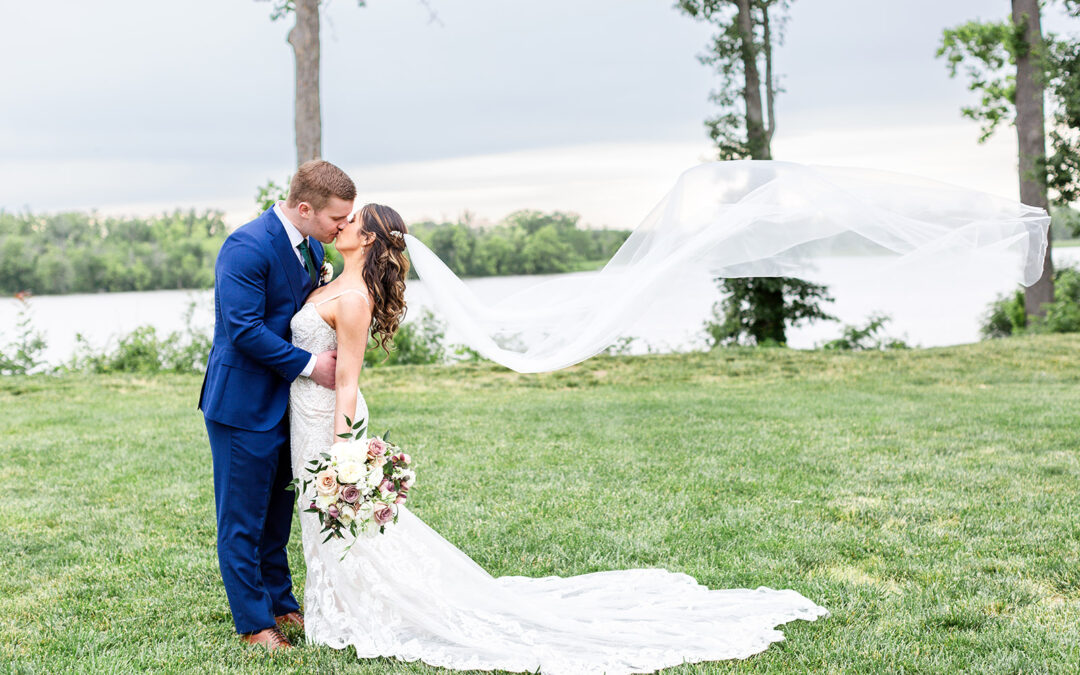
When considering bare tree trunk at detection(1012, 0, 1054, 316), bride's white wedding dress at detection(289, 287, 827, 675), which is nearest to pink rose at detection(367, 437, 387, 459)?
bride's white wedding dress at detection(289, 287, 827, 675)

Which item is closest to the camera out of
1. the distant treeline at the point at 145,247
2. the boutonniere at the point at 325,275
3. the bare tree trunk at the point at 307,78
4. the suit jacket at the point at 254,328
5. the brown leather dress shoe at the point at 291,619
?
the suit jacket at the point at 254,328

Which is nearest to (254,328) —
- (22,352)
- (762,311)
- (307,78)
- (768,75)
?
(307,78)

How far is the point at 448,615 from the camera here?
4.02m

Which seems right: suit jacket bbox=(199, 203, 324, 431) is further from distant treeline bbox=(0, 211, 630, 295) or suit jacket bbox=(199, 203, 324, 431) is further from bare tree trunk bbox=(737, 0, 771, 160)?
bare tree trunk bbox=(737, 0, 771, 160)

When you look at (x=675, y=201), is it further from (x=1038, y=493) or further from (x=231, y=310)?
(x=1038, y=493)

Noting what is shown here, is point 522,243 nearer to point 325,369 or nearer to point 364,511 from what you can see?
point 325,369

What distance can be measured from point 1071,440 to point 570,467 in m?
4.43

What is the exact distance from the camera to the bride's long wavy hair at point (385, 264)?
12.8ft

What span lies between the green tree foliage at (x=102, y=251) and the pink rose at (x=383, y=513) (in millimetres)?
14277

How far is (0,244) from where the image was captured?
707 inches

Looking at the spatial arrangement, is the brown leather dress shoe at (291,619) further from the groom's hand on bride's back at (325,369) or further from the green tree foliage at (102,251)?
the green tree foliage at (102,251)

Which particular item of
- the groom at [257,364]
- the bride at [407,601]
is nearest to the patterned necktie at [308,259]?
the groom at [257,364]

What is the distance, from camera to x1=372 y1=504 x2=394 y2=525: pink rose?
3.71 m

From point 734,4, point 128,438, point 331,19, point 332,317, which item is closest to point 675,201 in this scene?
point 332,317
